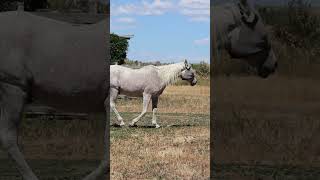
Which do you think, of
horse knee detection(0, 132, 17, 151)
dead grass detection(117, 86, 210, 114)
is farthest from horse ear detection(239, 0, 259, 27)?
dead grass detection(117, 86, 210, 114)

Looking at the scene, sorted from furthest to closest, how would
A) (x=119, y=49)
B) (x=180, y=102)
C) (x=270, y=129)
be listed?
(x=119, y=49)
(x=180, y=102)
(x=270, y=129)

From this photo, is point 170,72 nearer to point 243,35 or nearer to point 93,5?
point 93,5

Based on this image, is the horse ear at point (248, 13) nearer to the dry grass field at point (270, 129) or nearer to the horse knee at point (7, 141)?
the dry grass field at point (270, 129)

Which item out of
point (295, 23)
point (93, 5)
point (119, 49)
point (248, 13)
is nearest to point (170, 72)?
point (93, 5)

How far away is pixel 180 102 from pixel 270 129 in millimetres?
8309

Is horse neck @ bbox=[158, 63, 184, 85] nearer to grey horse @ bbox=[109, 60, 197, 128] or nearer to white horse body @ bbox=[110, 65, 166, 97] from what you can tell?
grey horse @ bbox=[109, 60, 197, 128]

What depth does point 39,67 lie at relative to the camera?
3.73 m

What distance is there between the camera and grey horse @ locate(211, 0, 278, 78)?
4.05m

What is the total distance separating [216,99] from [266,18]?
53.3 inches

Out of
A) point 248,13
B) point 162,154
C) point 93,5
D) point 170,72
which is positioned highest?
point 93,5

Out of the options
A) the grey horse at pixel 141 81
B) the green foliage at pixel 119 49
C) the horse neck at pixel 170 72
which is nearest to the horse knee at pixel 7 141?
the grey horse at pixel 141 81

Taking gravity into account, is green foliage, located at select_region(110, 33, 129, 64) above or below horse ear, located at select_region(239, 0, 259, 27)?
above

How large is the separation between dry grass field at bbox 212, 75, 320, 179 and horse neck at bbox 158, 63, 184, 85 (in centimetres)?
440

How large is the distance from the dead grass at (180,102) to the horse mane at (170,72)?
1.51 metres
